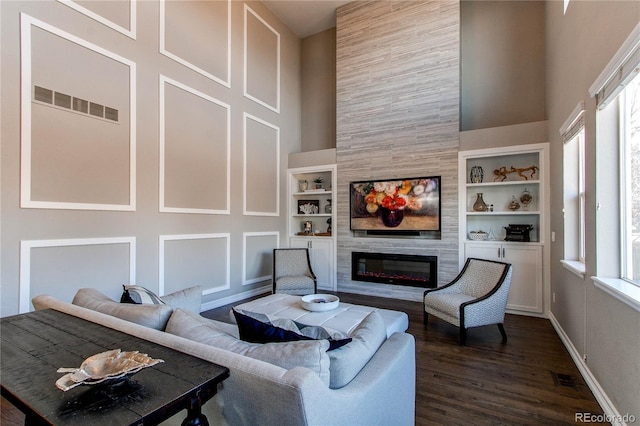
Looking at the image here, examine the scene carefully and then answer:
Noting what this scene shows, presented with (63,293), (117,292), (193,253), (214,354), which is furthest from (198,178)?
(214,354)

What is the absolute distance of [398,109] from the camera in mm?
4953

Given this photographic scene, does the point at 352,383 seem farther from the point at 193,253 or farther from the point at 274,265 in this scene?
the point at 274,265

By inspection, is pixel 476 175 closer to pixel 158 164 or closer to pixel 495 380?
pixel 495 380

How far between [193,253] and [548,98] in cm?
525

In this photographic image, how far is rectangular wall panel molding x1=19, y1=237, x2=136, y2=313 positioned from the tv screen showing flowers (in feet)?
10.9

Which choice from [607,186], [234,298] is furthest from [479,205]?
[234,298]

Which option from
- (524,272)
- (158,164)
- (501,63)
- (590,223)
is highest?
(501,63)

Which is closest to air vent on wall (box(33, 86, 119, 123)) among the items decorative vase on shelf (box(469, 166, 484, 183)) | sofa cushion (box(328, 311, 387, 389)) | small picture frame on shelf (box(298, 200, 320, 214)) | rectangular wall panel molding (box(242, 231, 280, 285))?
rectangular wall panel molding (box(242, 231, 280, 285))

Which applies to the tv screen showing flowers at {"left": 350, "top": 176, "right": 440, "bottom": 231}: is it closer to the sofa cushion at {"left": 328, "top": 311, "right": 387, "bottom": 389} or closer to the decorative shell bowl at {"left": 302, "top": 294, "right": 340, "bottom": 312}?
the decorative shell bowl at {"left": 302, "top": 294, "right": 340, "bottom": 312}

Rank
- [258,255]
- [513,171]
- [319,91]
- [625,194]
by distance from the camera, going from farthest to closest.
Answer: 1. [319,91]
2. [258,255]
3. [513,171]
4. [625,194]

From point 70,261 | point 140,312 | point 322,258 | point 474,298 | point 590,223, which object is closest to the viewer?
point 140,312

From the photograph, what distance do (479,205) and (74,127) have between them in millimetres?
5047

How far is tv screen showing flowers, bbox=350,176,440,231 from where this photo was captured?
15.3ft

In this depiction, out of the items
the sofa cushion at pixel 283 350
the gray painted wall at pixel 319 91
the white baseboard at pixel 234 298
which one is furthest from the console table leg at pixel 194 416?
the gray painted wall at pixel 319 91
